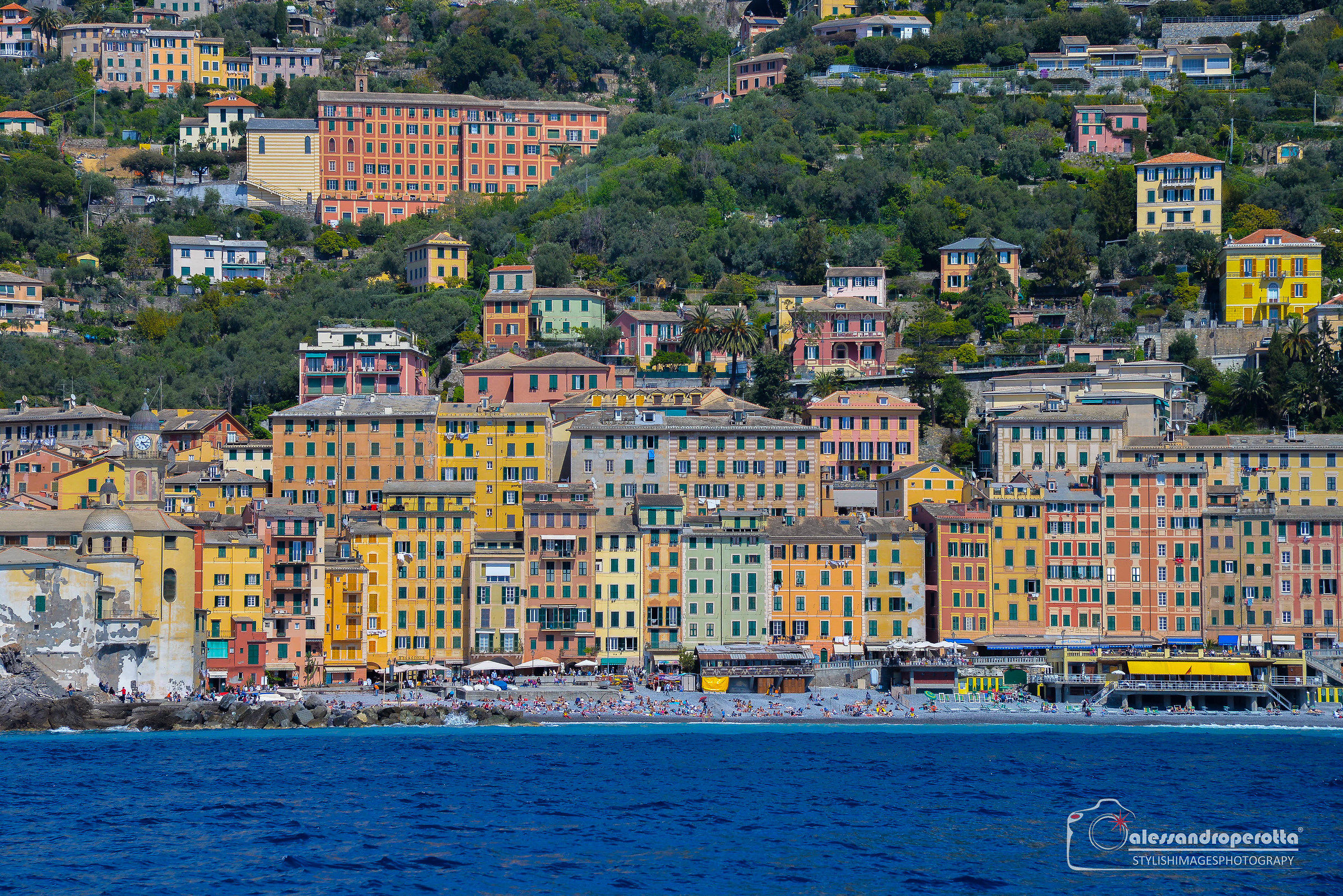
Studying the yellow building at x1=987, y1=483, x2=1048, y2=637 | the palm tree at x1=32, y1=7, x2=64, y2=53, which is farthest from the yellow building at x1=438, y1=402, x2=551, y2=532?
the palm tree at x1=32, y1=7, x2=64, y2=53

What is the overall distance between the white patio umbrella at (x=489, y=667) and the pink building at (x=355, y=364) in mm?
25737

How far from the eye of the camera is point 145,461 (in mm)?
98125

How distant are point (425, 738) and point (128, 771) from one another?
1339cm

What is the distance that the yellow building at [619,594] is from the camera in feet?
308

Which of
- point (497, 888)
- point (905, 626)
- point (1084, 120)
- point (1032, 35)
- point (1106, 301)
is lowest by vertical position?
point (497, 888)

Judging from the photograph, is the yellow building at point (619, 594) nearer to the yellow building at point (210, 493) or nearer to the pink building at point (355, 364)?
the yellow building at point (210, 493)

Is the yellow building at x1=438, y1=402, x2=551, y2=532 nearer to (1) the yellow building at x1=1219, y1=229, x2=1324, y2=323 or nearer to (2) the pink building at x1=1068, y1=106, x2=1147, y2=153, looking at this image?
(1) the yellow building at x1=1219, y1=229, x2=1324, y2=323

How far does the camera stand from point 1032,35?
560 feet

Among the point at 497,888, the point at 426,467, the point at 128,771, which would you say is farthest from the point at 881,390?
the point at 497,888

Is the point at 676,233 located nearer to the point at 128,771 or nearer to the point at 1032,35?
the point at 1032,35

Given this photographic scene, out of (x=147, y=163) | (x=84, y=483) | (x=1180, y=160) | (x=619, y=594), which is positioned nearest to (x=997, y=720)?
(x=619, y=594)

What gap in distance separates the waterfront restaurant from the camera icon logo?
23.4 meters

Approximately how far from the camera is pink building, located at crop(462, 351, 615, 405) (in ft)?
367

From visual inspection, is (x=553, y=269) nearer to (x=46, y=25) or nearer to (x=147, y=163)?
(x=147, y=163)
